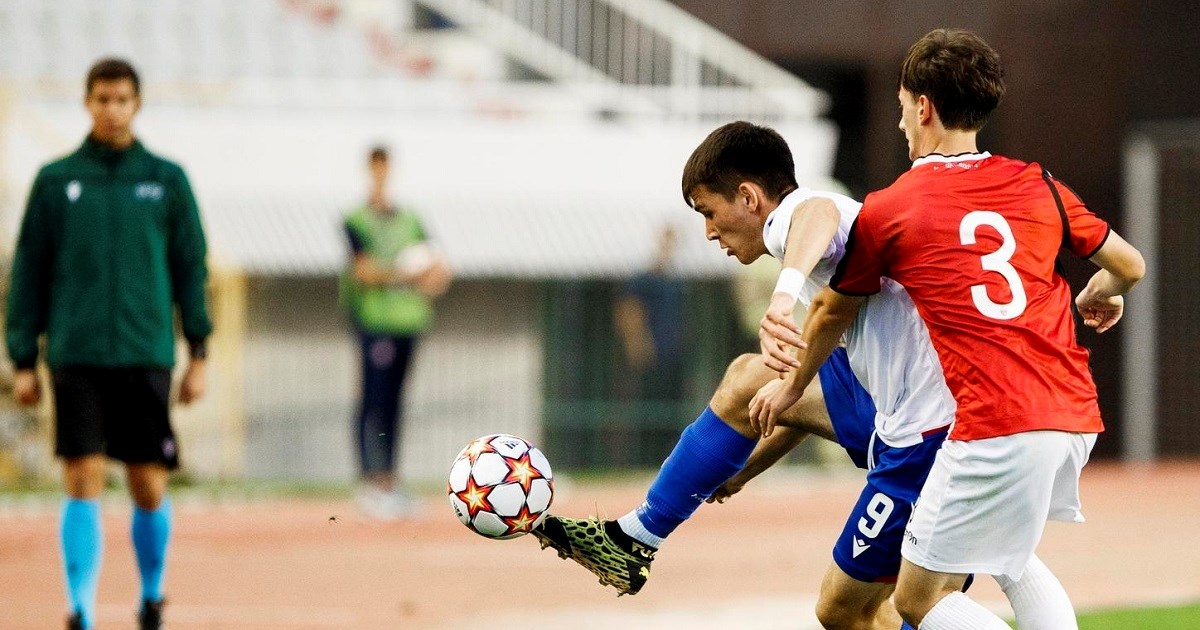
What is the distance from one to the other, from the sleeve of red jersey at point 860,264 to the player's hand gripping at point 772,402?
38 cm

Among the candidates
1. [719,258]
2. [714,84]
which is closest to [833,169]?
[714,84]

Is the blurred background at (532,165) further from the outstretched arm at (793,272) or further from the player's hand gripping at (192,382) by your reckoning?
the outstretched arm at (793,272)

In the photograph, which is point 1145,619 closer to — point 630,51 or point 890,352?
point 890,352

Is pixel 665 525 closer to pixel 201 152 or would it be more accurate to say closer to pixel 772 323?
pixel 772 323

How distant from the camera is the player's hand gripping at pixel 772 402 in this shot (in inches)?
219

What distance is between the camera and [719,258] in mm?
18000

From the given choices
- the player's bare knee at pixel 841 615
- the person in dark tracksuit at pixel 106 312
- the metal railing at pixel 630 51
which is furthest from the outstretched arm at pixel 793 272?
the metal railing at pixel 630 51

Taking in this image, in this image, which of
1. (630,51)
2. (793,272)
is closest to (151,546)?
(793,272)

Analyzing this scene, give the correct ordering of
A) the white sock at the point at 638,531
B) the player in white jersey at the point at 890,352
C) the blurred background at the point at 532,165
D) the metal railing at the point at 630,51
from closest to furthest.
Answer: the player in white jersey at the point at 890,352, the white sock at the point at 638,531, the blurred background at the point at 532,165, the metal railing at the point at 630,51

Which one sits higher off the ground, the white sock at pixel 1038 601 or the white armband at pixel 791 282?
the white armband at pixel 791 282

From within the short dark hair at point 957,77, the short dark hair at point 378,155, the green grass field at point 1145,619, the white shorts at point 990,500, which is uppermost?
the short dark hair at point 957,77

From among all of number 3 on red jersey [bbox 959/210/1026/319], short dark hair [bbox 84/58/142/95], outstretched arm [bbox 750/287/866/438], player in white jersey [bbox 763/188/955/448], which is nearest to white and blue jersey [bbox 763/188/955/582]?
player in white jersey [bbox 763/188/955/448]

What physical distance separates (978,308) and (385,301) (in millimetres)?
9044

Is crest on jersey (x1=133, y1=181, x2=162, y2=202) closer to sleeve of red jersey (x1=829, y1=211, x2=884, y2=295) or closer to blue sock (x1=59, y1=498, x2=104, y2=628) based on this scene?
blue sock (x1=59, y1=498, x2=104, y2=628)
